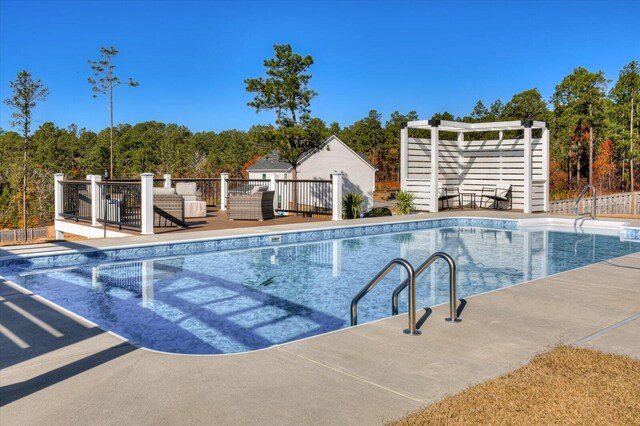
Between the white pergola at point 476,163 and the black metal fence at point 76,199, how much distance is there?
9.96 metres

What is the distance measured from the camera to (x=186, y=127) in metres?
82.2

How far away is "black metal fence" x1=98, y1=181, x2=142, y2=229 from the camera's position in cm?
1196

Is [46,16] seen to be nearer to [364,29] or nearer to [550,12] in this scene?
[364,29]

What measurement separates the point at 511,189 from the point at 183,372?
16.9 metres

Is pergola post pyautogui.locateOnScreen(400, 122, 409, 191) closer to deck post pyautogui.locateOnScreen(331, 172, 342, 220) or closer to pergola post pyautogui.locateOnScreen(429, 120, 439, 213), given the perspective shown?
pergola post pyautogui.locateOnScreen(429, 120, 439, 213)

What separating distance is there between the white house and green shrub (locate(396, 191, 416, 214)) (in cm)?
1716

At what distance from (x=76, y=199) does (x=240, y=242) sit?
5.90 meters

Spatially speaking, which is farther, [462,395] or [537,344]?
[537,344]

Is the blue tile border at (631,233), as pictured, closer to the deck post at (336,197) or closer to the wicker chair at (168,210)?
the deck post at (336,197)

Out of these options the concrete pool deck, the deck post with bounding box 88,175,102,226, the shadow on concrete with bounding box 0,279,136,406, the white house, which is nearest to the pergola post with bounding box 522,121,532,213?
the concrete pool deck

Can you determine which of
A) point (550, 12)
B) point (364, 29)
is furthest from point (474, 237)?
point (364, 29)

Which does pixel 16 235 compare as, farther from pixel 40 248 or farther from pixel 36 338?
pixel 36 338

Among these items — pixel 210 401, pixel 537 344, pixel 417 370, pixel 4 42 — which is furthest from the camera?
pixel 4 42

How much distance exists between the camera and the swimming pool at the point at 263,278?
5.63 meters
